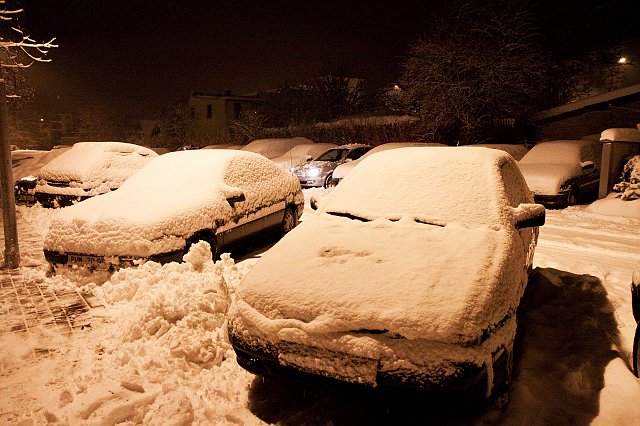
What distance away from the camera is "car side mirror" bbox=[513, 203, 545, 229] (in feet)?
11.4

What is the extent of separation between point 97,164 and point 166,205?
5725 mm

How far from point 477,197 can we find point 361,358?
6.13 ft

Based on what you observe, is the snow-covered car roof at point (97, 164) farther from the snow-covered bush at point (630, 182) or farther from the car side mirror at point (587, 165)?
the snow-covered bush at point (630, 182)

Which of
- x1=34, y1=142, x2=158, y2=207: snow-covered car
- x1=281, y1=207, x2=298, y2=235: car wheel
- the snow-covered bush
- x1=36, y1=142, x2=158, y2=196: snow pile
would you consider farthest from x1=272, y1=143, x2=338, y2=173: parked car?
the snow-covered bush

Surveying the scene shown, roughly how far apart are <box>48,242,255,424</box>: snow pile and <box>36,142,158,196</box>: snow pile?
5.72 meters

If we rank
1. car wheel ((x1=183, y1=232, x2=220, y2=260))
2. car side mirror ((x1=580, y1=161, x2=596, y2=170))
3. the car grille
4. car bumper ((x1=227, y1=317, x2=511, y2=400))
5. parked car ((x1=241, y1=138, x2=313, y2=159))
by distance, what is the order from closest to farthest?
car bumper ((x1=227, y1=317, x2=511, y2=400))
car wheel ((x1=183, y1=232, x2=220, y2=260))
the car grille
car side mirror ((x1=580, y1=161, x2=596, y2=170))
parked car ((x1=241, y1=138, x2=313, y2=159))

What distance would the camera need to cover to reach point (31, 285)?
5441 mm

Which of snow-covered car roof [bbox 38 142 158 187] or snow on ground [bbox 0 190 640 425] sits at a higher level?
snow-covered car roof [bbox 38 142 158 187]

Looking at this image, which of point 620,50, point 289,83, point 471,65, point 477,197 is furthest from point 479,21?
point 289,83

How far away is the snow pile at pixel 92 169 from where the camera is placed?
9609mm

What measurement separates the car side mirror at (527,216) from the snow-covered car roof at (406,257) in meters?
0.10

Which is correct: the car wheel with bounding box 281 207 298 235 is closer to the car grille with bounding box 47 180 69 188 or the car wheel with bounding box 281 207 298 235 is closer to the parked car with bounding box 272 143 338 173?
the car grille with bounding box 47 180 69 188

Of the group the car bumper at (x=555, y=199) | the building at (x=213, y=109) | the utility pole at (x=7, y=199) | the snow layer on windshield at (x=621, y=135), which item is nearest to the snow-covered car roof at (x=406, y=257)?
the utility pole at (x=7, y=199)

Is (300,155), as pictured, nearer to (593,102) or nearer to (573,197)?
(593,102)
